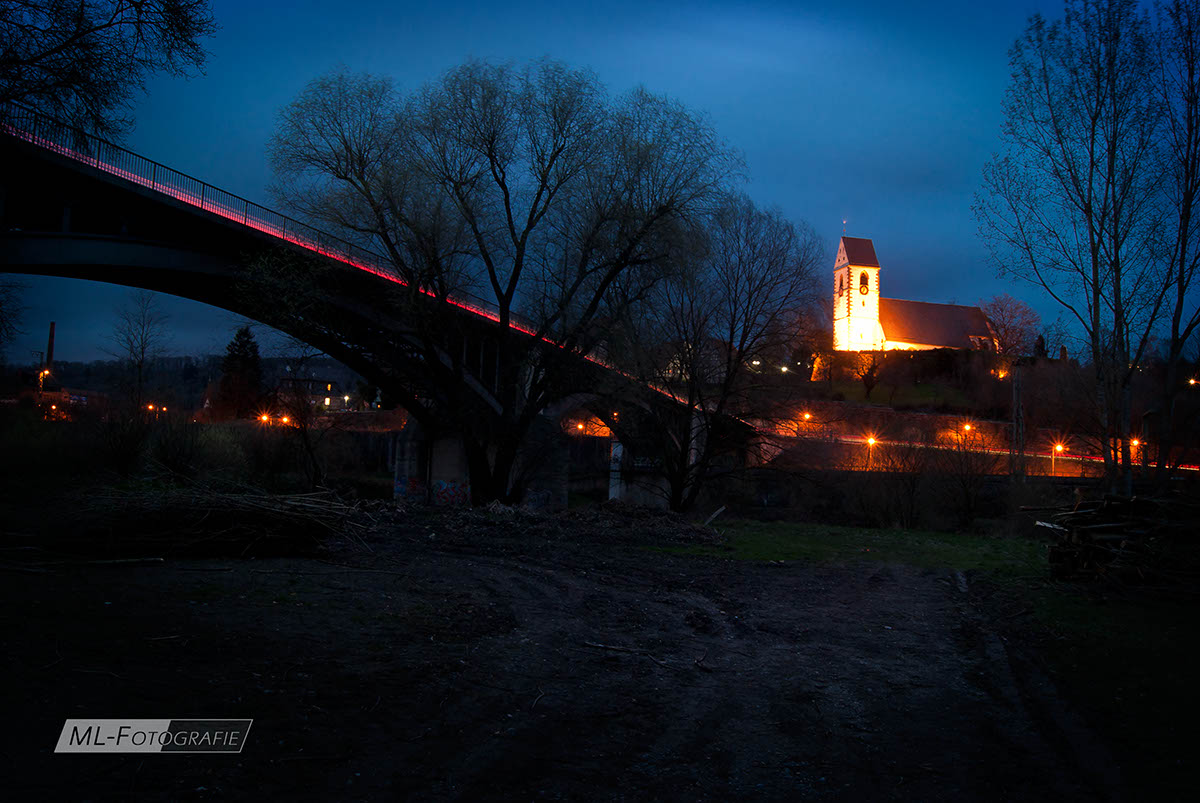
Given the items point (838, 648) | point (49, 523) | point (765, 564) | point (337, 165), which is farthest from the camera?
point (337, 165)

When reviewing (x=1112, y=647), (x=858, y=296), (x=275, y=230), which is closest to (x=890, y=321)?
(x=858, y=296)

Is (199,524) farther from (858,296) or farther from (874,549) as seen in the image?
(858,296)

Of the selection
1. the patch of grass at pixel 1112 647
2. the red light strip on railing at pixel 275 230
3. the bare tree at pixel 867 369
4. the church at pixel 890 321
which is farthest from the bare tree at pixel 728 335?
the church at pixel 890 321

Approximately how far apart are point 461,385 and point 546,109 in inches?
323

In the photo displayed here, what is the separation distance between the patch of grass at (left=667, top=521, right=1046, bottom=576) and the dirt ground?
4.66 meters

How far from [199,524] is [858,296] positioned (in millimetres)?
111077

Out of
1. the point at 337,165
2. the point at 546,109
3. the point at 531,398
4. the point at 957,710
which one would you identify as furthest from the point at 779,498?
the point at 957,710

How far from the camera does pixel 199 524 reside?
8.72 metres

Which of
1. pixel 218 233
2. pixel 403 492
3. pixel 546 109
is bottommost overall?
pixel 403 492

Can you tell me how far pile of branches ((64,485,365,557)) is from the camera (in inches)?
314

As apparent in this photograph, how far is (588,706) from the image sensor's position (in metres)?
5.15

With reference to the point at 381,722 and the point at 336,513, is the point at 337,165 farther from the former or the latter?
the point at 381,722

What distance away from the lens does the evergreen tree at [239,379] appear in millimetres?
56562

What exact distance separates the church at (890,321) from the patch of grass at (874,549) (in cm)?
8184
